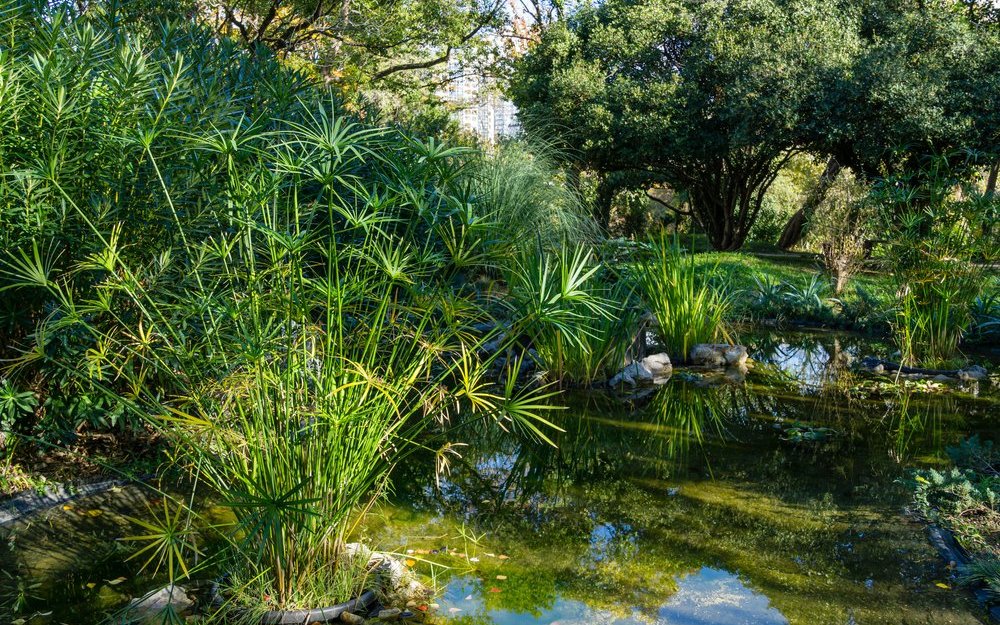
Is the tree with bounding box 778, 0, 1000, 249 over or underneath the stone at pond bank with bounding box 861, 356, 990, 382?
over

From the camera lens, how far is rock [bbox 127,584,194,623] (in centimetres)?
308

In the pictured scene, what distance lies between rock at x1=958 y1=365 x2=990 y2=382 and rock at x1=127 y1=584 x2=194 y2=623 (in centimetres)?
684

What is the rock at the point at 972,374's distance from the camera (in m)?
7.48

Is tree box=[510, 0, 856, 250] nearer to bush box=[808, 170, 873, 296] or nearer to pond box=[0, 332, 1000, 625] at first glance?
bush box=[808, 170, 873, 296]

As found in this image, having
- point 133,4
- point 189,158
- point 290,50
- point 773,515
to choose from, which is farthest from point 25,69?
point 290,50

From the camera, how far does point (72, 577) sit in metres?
3.56

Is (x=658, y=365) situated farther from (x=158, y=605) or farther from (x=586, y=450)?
(x=158, y=605)

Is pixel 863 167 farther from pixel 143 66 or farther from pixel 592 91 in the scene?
pixel 143 66

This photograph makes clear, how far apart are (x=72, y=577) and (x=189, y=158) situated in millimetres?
1861

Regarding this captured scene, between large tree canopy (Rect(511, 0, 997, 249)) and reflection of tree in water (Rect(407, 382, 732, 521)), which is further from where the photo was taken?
large tree canopy (Rect(511, 0, 997, 249))

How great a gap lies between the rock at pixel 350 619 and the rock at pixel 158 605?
615 mm

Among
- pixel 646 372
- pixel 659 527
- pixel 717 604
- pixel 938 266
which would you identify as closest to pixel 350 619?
pixel 717 604

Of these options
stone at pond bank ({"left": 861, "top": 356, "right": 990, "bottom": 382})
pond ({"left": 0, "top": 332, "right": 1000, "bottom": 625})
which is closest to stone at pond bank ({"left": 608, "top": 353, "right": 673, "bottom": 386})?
pond ({"left": 0, "top": 332, "right": 1000, "bottom": 625})

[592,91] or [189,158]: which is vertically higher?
[592,91]
